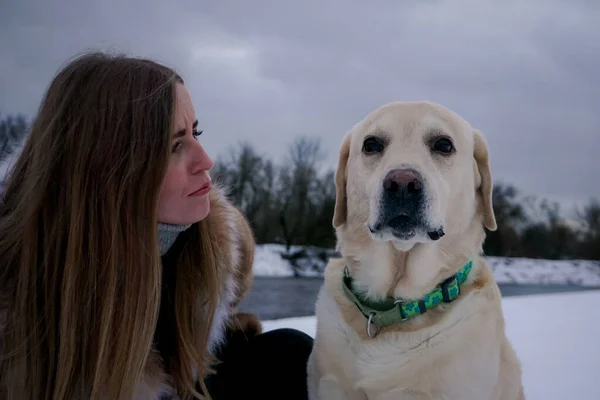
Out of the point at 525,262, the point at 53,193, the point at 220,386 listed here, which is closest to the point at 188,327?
the point at 220,386

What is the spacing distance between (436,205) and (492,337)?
569mm

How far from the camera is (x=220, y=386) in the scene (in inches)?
97.8

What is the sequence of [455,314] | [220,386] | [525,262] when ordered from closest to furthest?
[455,314] → [220,386] → [525,262]

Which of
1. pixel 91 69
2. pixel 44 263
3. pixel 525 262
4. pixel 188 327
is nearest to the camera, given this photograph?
pixel 44 263

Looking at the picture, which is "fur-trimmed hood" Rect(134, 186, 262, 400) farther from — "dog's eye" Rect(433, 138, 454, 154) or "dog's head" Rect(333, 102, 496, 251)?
"dog's eye" Rect(433, 138, 454, 154)

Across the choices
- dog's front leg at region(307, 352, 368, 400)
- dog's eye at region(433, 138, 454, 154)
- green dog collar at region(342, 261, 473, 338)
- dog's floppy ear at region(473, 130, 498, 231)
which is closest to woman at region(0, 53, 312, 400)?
dog's front leg at region(307, 352, 368, 400)

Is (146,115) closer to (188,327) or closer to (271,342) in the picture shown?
(188,327)

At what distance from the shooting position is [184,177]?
1.98m

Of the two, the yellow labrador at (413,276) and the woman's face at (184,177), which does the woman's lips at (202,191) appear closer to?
the woman's face at (184,177)

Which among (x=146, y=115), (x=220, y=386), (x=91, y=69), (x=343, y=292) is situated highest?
(x=91, y=69)

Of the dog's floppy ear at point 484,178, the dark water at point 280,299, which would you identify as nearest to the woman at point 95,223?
the dog's floppy ear at point 484,178

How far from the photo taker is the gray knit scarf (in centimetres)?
205

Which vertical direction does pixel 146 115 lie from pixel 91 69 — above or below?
below

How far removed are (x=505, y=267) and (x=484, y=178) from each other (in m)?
21.3
